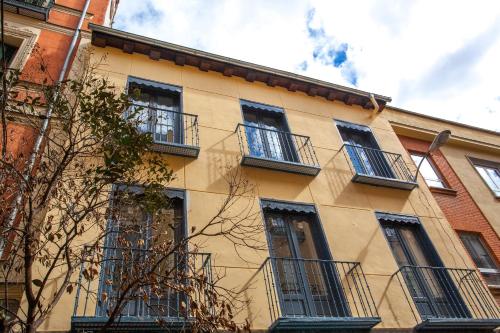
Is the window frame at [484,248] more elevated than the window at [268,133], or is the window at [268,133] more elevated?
the window at [268,133]

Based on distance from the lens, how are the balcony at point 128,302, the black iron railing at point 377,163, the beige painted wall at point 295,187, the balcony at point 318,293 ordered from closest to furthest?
the balcony at point 128,302, the balcony at point 318,293, the beige painted wall at point 295,187, the black iron railing at point 377,163

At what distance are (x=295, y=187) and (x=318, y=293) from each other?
2.61 meters

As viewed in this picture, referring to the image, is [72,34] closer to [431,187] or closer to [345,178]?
[345,178]

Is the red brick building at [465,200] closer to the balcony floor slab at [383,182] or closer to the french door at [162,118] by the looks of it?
the balcony floor slab at [383,182]

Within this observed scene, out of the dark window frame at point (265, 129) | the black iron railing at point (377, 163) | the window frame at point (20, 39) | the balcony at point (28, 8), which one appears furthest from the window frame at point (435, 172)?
the balcony at point (28, 8)

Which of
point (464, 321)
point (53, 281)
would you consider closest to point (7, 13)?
point (53, 281)

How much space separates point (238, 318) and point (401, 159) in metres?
7.47

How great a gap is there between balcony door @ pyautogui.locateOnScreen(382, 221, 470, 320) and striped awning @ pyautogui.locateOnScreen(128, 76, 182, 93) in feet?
21.8

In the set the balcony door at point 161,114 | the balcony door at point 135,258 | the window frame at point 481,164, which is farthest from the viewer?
the window frame at point 481,164

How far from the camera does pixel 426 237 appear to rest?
9.48 meters

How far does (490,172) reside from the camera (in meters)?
13.9

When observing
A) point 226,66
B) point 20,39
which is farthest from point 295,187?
point 20,39

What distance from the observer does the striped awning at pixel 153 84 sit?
9.95 metres

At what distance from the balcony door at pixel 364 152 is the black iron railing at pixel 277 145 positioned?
139 cm
